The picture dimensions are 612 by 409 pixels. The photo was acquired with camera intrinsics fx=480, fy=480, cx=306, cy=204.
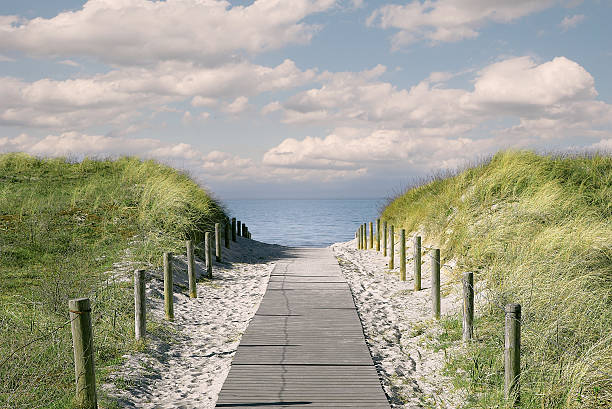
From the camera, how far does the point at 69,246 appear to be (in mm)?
12883

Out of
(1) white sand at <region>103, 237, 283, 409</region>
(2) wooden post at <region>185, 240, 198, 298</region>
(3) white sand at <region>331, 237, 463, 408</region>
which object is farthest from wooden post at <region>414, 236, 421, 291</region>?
(2) wooden post at <region>185, 240, 198, 298</region>

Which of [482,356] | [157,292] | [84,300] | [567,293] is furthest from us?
[157,292]

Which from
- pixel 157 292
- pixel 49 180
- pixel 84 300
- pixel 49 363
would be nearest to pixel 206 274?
pixel 157 292

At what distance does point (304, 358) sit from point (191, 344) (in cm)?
218

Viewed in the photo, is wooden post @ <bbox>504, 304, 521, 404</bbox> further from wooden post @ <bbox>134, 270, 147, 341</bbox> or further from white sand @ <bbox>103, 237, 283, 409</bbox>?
wooden post @ <bbox>134, 270, 147, 341</bbox>

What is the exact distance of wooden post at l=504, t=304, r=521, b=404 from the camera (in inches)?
198

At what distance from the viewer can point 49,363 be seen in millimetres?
5809

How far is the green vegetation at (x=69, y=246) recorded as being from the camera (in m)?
5.77

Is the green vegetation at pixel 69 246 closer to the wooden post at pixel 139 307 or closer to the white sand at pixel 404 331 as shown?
the wooden post at pixel 139 307

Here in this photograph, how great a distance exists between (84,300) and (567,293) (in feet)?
21.0

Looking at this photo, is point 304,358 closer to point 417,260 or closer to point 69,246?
point 417,260

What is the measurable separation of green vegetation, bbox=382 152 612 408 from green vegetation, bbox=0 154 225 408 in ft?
16.2

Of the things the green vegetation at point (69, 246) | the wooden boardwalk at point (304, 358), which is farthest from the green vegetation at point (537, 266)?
the green vegetation at point (69, 246)

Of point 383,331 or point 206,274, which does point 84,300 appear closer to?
point 383,331
